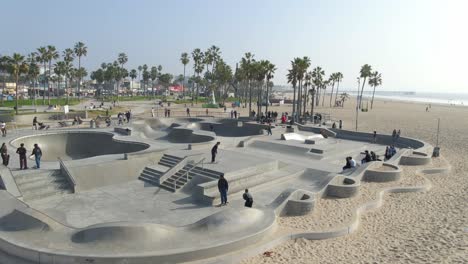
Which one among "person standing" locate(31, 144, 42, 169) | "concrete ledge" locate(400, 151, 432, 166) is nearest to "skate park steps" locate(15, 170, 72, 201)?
"person standing" locate(31, 144, 42, 169)

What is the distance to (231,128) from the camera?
35.2 meters

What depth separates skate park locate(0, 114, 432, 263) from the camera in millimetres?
8906

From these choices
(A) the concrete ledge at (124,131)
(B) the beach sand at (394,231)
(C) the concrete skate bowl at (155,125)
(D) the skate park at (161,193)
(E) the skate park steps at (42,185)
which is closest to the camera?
(D) the skate park at (161,193)

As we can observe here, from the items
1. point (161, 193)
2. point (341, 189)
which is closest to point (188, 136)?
point (161, 193)

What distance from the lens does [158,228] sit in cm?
938

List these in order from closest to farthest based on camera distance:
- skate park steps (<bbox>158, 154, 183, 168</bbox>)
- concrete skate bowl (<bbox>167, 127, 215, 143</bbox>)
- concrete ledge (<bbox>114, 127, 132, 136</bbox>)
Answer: skate park steps (<bbox>158, 154, 183, 168</bbox>)
concrete skate bowl (<bbox>167, 127, 215, 143</bbox>)
concrete ledge (<bbox>114, 127, 132, 136</bbox>)

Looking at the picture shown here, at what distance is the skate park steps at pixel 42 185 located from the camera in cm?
1423

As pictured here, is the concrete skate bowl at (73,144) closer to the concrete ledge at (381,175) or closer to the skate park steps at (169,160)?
the skate park steps at (169,160)

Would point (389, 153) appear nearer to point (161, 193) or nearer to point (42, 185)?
point (161, 193)

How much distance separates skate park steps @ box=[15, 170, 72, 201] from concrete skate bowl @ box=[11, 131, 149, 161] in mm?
7651

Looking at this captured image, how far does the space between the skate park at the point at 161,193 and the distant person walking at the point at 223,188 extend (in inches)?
12.6

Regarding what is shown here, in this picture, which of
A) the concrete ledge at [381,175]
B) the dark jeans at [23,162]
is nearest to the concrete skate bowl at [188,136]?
the concrete ledge at [381,175]

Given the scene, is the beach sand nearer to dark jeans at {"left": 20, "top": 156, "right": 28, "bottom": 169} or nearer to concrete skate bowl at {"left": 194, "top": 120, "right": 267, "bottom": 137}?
dark jeans at {"left": 20, "top": 156, "right": 28, "bottom": 169}

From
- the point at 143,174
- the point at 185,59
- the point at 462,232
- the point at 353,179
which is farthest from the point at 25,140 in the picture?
the point at 185,59
